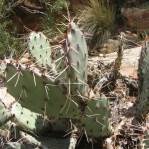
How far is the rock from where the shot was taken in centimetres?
842

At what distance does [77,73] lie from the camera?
292 centimetres

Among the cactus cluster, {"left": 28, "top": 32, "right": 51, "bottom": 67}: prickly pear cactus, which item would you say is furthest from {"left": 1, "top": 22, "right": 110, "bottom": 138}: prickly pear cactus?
{"left": 28, "top": 32, "right": 51, "bottom": 67}: prickly pear cactus

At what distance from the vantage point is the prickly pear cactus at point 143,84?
3250mm

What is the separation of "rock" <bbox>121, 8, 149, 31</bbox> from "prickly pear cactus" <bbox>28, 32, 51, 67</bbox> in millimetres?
5072

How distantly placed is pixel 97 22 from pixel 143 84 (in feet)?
15.7

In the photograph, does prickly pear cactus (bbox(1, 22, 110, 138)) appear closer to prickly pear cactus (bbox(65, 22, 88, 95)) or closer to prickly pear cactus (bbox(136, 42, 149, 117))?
prickly pear cactus (bbox(65, 22, 88, 95))

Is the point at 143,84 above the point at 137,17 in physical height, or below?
above

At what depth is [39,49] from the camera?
3463 millimetres

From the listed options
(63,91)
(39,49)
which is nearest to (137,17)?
(39,49)

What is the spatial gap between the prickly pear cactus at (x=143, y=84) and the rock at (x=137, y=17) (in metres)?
5.10

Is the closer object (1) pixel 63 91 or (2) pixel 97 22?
(1) pixel 63 91

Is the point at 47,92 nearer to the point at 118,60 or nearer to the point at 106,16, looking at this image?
the point at 118,60

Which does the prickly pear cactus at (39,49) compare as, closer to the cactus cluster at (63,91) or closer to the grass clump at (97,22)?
the cactus cluster at (63,91)

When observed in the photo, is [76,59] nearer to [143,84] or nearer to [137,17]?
[143,84]
